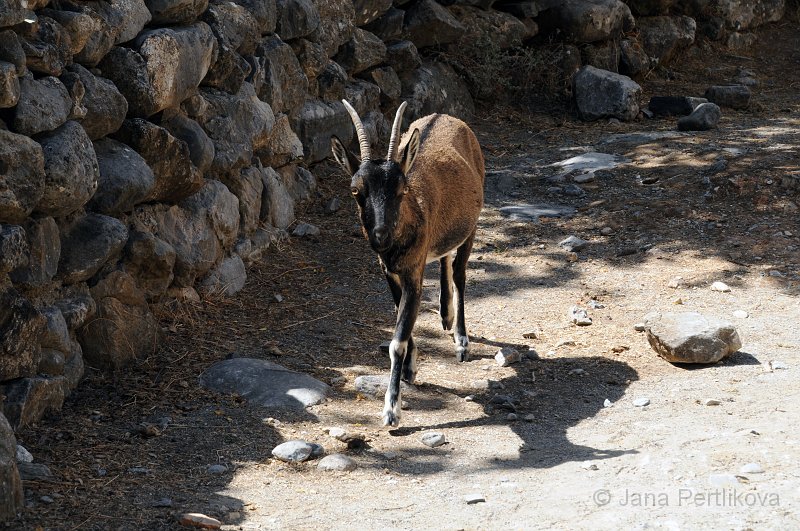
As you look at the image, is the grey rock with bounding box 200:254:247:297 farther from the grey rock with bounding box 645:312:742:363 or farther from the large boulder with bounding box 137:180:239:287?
the grey rock with bounding box 645:312:742:363

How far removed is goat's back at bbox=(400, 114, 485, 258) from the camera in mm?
7117

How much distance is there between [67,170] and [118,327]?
1.20m

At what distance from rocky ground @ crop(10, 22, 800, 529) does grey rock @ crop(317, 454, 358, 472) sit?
49 millimetres

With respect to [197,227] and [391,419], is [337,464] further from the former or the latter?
[197,227]

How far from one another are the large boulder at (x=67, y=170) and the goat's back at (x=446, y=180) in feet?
6.66

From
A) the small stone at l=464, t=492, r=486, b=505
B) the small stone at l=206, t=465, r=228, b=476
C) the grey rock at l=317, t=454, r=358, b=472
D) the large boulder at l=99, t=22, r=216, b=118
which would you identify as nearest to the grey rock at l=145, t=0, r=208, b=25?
the large boulder at l=99, t=22, r=216, b=118

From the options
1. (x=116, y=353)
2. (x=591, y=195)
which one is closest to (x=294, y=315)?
(x=116, y=353)

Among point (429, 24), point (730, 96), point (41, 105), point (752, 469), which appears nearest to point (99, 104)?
point (41, 105)

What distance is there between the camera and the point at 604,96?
42.8 feet

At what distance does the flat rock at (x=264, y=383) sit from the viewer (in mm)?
6492

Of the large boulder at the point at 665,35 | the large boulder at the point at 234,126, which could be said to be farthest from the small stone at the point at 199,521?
the large boulder at the point at 665,35

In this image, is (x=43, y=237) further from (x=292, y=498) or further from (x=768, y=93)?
(x=768, y=93)

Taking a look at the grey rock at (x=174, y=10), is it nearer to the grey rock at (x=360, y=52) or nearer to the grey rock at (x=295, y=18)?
the grey rock at (x=295, y=18)

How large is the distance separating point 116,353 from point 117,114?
1578 millimetres
